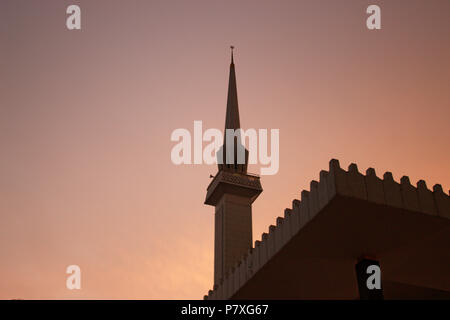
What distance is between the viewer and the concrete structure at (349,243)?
15117mm

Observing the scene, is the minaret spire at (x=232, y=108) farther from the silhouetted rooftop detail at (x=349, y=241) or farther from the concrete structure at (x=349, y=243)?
the silhouetted rooftop detail at (x=349, y=241)

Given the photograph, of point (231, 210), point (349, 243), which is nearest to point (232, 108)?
point (231, 210)

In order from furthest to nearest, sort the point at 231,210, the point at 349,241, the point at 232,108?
the point at 232,108 < the point at 231,210 < the point at 349,241

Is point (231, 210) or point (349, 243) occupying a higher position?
point (231, 210)

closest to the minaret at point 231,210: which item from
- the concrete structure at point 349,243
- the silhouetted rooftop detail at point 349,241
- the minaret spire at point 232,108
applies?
the minaret spire at point 232,108

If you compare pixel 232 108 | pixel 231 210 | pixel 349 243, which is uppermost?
pixel 232 108

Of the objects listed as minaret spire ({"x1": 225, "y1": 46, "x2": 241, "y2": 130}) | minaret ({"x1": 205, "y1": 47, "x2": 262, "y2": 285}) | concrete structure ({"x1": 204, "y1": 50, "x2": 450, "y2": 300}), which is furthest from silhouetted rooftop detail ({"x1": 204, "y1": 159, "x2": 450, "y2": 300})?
minaret spire ({"x1": 225, "y1": 46, "x2": 241, "y2": 130})

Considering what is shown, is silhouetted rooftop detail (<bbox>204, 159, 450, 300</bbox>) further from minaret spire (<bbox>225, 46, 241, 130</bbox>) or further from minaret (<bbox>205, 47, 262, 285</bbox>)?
minaret spire (<bbox>225, 46, 241, 130</bbox>)

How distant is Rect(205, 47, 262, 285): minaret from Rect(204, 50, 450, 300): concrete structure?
14.9m

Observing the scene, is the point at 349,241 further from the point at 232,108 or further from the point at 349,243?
the point at 232,108

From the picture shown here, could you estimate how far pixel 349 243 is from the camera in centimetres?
1691

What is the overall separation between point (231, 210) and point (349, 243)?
73.4 ft
